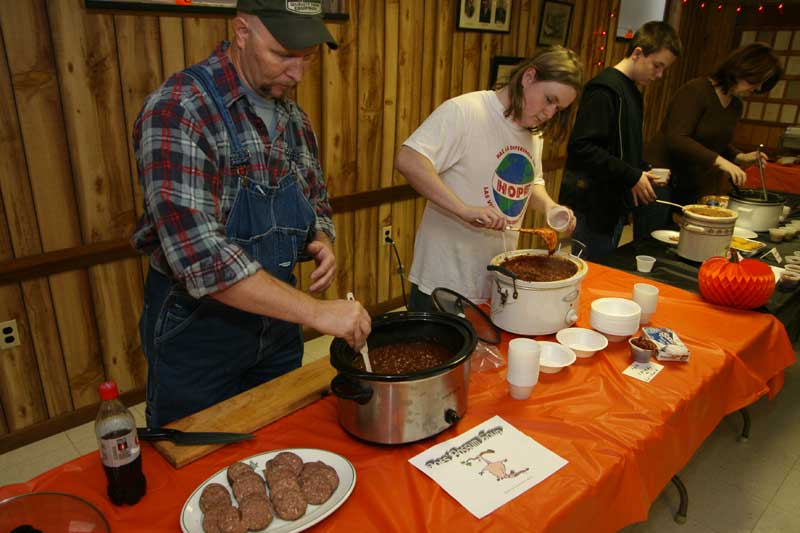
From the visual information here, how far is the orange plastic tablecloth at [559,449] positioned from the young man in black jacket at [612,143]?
3.62 ft

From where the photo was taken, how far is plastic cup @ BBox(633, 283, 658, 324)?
6.33 feet

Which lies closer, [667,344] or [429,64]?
[667,344]

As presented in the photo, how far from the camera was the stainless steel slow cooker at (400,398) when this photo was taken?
3.84 ft

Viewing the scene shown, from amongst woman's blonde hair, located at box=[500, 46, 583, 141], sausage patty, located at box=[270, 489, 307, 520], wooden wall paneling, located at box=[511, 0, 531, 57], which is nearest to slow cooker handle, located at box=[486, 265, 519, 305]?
woman's blonde hair, located at box=[500, 46, 583, 141]

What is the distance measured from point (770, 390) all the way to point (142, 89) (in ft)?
9.62

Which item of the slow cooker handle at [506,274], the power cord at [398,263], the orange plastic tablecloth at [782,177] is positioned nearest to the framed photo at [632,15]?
the orange plastic tablecloth at [782,177]

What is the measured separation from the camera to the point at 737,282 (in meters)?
2.04

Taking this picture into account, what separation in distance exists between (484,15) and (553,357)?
3.17m

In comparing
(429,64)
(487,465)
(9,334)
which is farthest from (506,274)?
(429,64)

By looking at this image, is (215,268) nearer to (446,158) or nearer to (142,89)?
(446,158)

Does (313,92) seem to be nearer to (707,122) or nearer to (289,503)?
(707,122)

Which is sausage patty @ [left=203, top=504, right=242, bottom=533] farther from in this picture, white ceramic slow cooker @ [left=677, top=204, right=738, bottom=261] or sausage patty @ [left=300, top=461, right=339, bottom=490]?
white ceramic slow cooker @ [left=677, top=204, right=738, bottom=261]

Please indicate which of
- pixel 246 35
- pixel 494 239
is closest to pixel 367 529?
pixel 246 35

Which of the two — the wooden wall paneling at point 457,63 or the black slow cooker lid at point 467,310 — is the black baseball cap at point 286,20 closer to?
the black slow cooker lid at point 467,310
